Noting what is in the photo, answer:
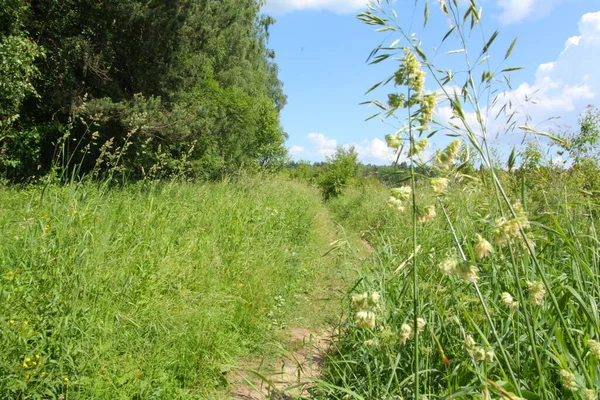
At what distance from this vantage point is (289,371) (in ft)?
11.2

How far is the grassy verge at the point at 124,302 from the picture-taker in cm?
239

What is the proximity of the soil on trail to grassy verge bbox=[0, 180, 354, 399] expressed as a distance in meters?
0.19

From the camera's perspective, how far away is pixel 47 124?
34.3 feet

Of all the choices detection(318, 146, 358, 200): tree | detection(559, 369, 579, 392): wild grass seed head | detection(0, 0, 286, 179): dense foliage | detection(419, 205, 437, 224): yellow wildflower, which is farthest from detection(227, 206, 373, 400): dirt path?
detection(318, 146, 358, 200): tree

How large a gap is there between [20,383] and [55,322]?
38 centimetres

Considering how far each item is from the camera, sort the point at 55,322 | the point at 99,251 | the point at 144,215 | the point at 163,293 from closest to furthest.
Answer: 1. the point at 55,322
2. the point at 99,251
3. the point at 163,293
4. the point at 144,215

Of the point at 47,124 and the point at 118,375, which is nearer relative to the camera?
the point at 118,375

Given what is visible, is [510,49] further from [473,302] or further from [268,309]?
[268,309]

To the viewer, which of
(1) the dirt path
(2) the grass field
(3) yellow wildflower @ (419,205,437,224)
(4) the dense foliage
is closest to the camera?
(3) yellow wildflower @ (419,205,437,224)

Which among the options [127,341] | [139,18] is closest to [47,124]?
[139,18]

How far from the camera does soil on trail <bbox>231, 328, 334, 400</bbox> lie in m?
2.58

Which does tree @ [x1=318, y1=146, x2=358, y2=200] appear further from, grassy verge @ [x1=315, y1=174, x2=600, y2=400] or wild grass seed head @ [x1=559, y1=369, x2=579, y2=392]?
wild grass seed head @ [x1=559, y1=369, x2=579, y2=392]

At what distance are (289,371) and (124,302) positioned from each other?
1.50 m

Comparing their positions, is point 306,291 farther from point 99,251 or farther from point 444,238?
point 99,251
